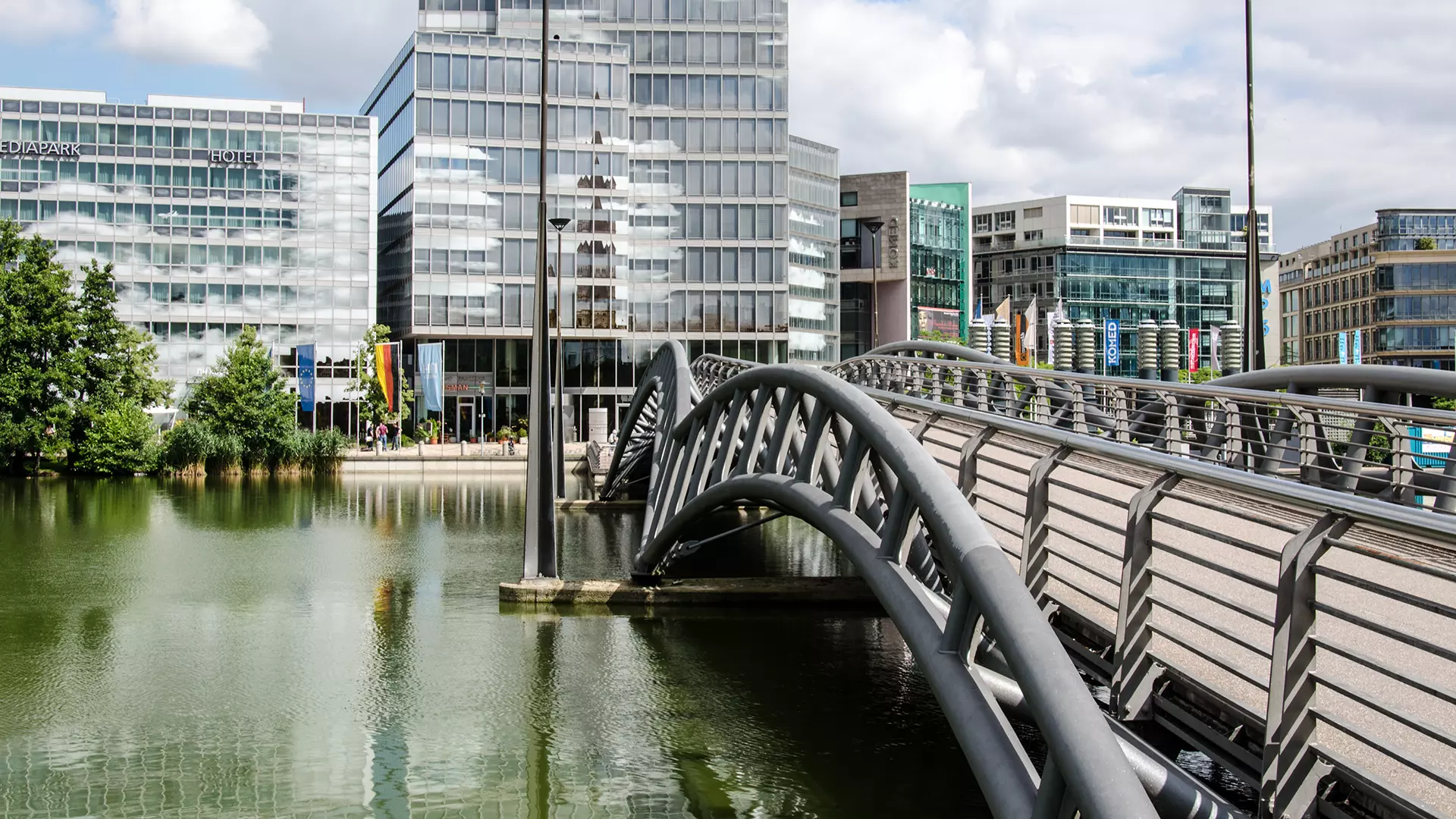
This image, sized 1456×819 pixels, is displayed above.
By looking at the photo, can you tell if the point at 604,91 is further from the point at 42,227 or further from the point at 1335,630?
the point at 1335,630

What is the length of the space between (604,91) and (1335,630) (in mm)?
72801

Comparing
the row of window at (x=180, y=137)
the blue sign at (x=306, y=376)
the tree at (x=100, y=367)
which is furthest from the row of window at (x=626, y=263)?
the tree at (x=100, y=367)

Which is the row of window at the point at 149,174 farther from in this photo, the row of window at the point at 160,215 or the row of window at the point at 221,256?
the row of window at the point at 221,256

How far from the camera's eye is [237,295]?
8038cm

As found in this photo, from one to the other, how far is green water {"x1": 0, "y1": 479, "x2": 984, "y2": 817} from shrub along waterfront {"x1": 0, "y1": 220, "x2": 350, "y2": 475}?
29.0 metres

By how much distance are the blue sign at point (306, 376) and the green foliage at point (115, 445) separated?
1089 cm

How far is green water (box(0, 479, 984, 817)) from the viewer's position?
1138 centimetres

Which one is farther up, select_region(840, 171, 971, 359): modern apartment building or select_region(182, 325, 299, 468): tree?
select_region(840, 171, 971, 359): modern apartment building

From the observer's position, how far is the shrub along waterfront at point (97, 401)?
180 ft

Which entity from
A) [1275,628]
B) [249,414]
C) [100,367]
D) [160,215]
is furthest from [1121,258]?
[1275,628]

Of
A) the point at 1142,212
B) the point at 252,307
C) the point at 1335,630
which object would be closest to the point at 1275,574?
the point at 1335,630

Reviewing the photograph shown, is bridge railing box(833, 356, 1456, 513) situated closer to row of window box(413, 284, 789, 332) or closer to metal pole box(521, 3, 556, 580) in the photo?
metal pole box(521, 3, 556, 580)

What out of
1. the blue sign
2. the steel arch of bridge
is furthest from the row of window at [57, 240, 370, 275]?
the steel arch of bridge

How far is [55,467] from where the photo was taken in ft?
186
